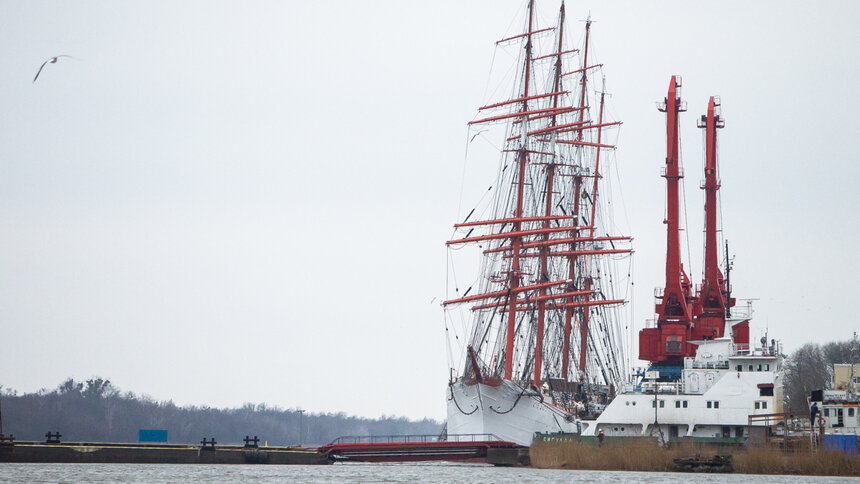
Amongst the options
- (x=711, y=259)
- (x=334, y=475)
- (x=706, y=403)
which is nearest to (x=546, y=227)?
(x=711, y=259)

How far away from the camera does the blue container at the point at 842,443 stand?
7862 centimetres

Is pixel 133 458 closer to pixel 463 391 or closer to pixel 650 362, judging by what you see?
pixel 463 391

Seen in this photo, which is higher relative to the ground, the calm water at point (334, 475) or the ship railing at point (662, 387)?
the ship railing at point (662, 387)

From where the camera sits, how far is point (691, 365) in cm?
9850

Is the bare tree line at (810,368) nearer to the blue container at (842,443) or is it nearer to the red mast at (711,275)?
the red mast at (711,275)

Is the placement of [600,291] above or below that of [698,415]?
above

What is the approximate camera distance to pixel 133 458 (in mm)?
102062

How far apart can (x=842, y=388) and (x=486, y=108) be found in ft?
126

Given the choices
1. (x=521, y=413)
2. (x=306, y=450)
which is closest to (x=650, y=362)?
(x=521, y=413)

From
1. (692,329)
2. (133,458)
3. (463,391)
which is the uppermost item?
(692,329)

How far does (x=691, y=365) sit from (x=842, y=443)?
2005 centimetres

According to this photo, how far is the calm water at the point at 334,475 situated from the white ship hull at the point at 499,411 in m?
7.72

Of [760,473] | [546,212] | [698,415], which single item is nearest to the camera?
[760,473]

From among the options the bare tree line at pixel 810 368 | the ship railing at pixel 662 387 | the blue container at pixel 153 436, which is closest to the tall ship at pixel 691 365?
the ship railing at pixel 662 387
